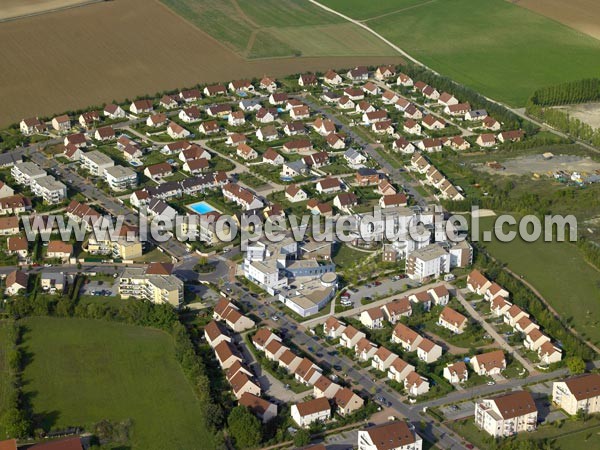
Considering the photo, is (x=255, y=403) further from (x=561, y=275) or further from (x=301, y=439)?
(x=561, y=275)

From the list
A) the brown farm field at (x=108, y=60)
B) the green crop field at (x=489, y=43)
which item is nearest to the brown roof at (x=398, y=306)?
the green crop field at (x=489, y=43)

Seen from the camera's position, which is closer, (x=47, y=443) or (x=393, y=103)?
(x=47, y=443)

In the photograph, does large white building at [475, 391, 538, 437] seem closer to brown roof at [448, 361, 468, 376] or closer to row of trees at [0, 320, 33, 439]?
brown roof at [448, 361, 468, 376]

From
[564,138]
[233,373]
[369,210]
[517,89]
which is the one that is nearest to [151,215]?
[369,210]

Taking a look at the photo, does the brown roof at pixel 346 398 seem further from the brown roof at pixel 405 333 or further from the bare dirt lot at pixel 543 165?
the bare dirt lot at pixel 543 165

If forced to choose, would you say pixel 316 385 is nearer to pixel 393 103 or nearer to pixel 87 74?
pixel 393 103

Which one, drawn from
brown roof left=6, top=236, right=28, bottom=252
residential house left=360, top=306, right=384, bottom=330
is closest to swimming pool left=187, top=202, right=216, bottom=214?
brown roof left=6, top=236, right=28, bottom=252

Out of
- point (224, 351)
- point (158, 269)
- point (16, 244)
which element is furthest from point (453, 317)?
point (16, 244)
